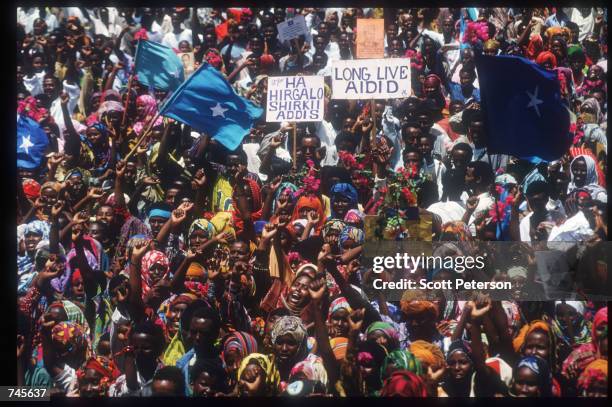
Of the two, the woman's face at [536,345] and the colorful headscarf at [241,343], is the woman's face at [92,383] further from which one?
the woman's face at [536,345]

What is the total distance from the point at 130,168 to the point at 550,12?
→ 3849mm

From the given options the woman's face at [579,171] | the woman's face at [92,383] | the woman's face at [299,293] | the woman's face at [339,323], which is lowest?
the woman's face at [92,383]

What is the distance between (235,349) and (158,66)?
8.18 feet

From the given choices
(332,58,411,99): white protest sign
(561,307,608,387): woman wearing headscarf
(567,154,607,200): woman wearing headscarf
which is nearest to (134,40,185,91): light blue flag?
(332,58,411,99): white protest sign

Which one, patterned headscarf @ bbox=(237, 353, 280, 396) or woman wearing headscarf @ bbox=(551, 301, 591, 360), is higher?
woman wearing headscarf @ bbox=(551, 301, 591, 360)

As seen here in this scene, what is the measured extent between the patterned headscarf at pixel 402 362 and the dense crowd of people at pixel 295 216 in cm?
1

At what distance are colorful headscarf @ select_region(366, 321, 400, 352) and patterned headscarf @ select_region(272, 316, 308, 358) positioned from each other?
548 millimetres

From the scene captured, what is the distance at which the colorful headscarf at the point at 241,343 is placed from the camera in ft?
25.1

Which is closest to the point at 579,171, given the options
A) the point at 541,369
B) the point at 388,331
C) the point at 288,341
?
the point at 541,369

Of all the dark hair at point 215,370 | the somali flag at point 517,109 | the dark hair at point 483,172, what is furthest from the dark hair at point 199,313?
the somali flag at point 517,109

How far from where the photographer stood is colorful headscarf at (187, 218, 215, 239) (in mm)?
7758

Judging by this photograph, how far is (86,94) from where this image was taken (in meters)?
7.94

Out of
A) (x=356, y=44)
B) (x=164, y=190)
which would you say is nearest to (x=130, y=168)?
(x=164, y=190)

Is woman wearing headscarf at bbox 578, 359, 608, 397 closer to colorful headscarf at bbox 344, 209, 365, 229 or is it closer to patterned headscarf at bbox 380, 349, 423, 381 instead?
patterned headscarf at bbox 380, 349, 423, 381
